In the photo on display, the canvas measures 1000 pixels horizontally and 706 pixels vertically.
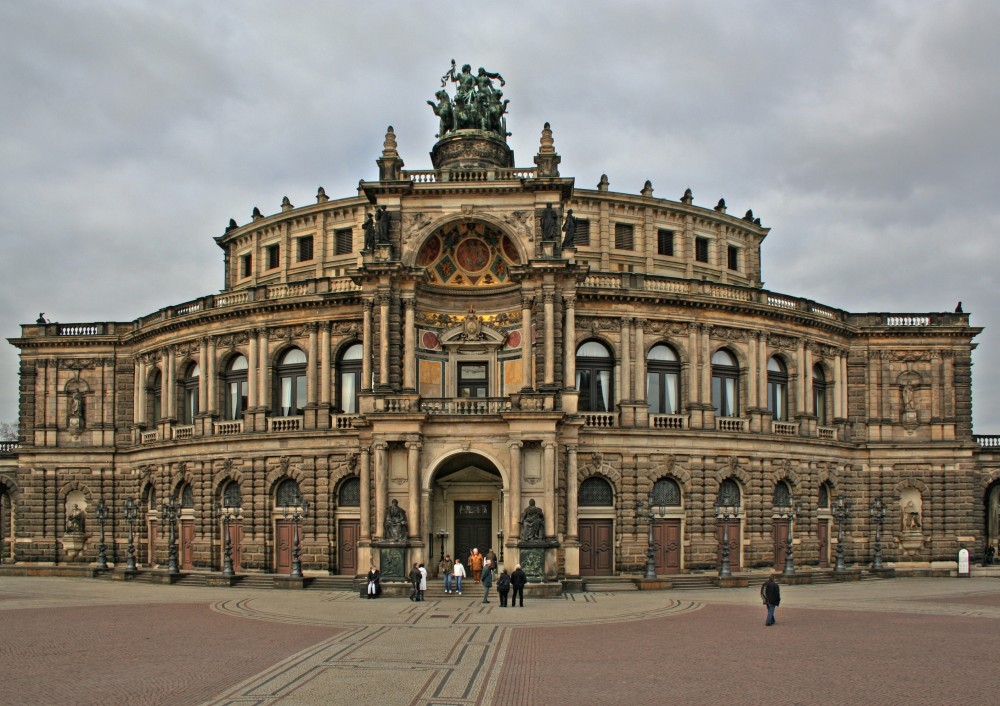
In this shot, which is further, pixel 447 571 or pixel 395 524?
pixel 395 524

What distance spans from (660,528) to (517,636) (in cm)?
2358

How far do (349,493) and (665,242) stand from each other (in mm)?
25467

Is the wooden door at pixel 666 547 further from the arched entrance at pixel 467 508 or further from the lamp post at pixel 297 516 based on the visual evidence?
the lamp post at pixel 297 516

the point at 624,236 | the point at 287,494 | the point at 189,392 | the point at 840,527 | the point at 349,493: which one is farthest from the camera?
the point at 624,236

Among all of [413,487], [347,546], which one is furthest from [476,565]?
[347,546]

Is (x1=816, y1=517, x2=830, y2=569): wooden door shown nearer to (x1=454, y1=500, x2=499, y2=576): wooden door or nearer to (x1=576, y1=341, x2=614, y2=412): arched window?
(x1=576, y1=341, x2=614, y2=412): arched window

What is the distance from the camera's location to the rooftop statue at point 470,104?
182 feet

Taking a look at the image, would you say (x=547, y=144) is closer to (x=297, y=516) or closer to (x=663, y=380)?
(x=663, y=380)

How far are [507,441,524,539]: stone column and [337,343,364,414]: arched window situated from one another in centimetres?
1262

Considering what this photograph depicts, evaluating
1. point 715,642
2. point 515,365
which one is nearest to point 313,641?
point 715,642

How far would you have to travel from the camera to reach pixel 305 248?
208 feet

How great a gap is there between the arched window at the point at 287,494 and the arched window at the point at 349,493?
8.22ft

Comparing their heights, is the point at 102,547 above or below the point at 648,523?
below

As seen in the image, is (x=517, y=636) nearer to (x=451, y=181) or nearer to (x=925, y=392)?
(x=451, y=181)
